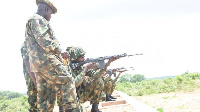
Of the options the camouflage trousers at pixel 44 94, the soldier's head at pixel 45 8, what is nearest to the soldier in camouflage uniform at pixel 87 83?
the camouflage trousers at pixel 44 94

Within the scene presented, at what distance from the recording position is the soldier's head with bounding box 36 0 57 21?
3224mm

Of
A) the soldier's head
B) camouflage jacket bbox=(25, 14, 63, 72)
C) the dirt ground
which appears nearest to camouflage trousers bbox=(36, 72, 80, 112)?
camouflage jacket bbox=(25, 14, 63, 72)

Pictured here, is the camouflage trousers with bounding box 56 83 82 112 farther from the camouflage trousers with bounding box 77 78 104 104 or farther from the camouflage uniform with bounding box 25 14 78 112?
the camouflage trousers with bounding box 77 78 104 104

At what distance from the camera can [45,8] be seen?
3250mm

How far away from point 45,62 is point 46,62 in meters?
0.01

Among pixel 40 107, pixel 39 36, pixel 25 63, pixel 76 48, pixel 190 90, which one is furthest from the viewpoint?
pixel 190 90

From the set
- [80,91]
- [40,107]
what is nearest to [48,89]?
[40,107]

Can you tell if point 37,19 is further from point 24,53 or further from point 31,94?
point 31,94

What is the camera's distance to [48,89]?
326 cm

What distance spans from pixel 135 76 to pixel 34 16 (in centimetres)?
4410

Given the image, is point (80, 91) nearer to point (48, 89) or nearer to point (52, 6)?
point (48, 89)

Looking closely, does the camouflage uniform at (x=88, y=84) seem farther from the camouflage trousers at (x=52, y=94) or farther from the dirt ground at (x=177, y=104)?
Result: the dirt ground at (x=177, y=104)

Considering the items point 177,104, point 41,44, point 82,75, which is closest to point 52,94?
point 41,44

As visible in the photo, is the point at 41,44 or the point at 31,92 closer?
the point at 41,44
